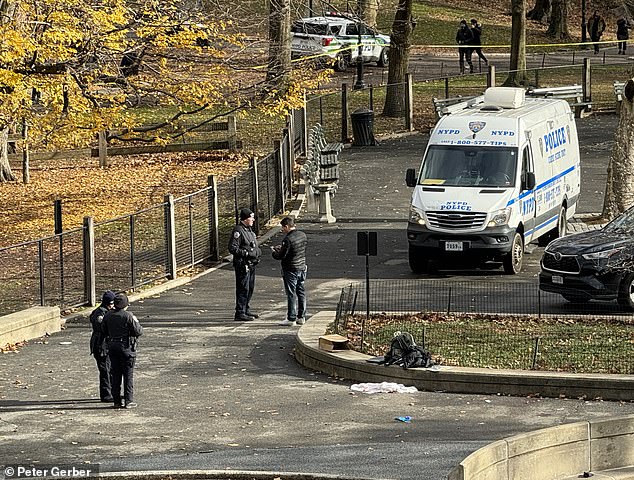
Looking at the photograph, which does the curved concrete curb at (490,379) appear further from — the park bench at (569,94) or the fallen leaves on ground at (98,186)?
the park bench at (569,94)

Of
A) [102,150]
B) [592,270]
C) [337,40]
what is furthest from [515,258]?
[337,40]

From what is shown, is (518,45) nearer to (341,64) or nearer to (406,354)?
(341,64)

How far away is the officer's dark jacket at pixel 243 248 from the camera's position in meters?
20.6

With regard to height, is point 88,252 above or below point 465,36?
below

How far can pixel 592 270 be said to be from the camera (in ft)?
67.1

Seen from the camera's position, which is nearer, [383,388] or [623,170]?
[383,388]

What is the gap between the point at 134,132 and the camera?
30266 mm

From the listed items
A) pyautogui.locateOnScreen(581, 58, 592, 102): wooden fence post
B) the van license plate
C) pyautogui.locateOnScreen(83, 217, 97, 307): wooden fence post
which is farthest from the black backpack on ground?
pyautogui.locateOnScreen(581, 58, 592, 102): wooden fence post

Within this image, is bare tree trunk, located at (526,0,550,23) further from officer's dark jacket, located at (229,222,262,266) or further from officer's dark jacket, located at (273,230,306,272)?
officer's dark jacket, located at (273,230,306,272)

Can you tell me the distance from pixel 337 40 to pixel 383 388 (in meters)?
42.0

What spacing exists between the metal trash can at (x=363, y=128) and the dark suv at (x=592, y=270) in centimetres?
2004

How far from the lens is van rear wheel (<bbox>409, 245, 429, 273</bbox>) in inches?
950

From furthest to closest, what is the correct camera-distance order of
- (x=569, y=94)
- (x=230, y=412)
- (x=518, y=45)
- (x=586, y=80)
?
1. (x=518, y=45)
2. (x=586, y=80)
3. (x=569, y=94)
4. (x=230, y=412)

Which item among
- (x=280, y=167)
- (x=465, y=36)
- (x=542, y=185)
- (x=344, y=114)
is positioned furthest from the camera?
(x=465, y=36)
